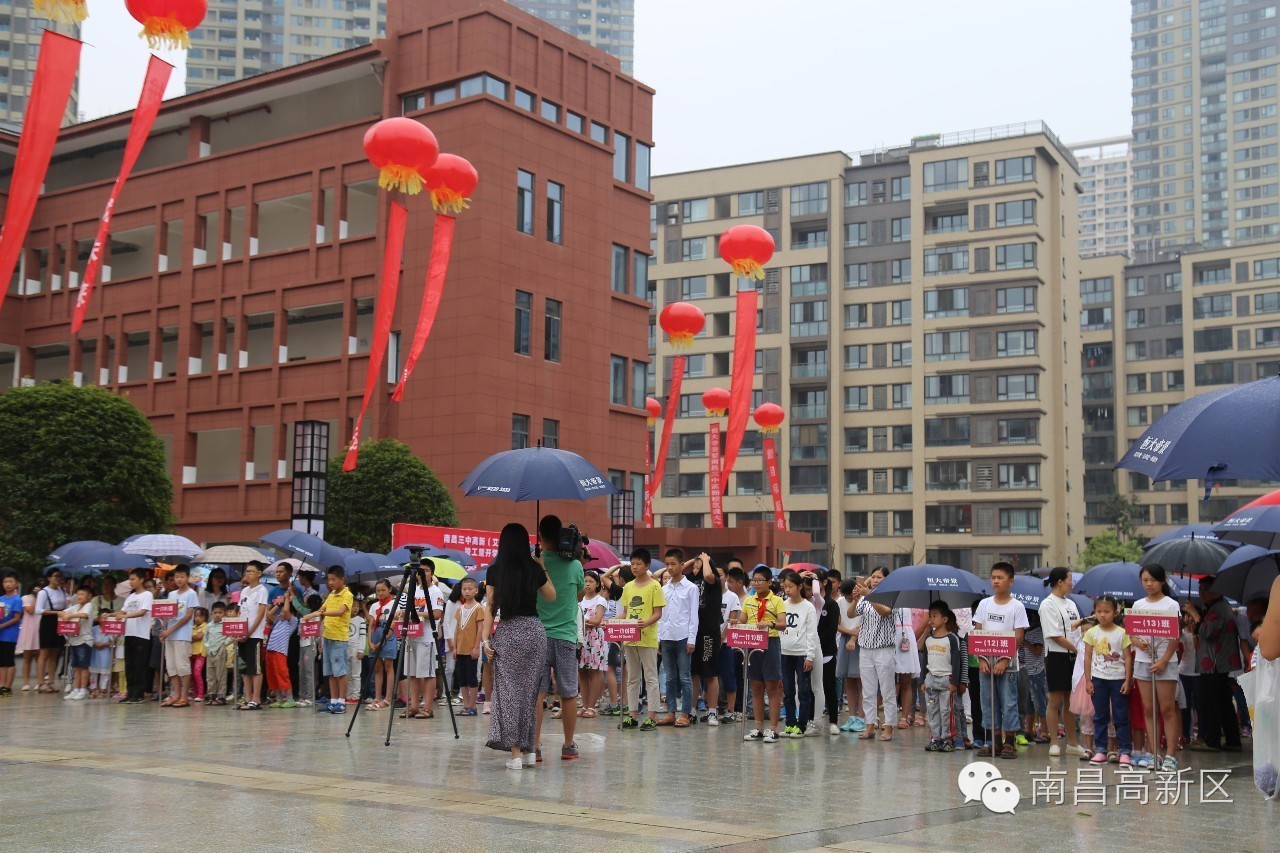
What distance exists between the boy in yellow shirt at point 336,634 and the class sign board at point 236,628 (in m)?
1.26

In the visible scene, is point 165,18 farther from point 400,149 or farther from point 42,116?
point 400,149

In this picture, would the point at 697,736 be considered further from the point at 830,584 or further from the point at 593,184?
the point at 593,184

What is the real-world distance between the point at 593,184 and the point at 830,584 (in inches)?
1276

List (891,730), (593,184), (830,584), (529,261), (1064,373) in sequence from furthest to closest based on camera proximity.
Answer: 1. (1064,373)
2. (593,184)
3. (529,261)
4. (830,584)
5. (891,730)

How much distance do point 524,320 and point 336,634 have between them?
2666cm

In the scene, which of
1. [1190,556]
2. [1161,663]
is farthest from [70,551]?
[1161,663]

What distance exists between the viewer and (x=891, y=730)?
16219mm

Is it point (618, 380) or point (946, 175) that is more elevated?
point (946, 175)

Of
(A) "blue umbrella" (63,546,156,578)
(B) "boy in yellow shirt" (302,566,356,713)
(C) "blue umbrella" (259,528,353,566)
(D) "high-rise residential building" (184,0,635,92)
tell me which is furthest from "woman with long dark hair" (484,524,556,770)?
(D) "high-rise residential building" (184,0,635,92)

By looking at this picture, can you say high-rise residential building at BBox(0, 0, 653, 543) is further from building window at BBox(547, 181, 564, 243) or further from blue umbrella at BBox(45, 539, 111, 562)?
blue umbrella at BBox(45, 539, 111, 562)

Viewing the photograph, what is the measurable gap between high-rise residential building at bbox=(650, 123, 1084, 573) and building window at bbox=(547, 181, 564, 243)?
33.7 meters

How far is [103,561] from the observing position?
24016mm

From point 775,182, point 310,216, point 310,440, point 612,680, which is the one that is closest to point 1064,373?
point 775,182

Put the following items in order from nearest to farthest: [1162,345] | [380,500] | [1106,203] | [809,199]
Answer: [380,500] → [809,199] → [1162,345] → [1106,203]
